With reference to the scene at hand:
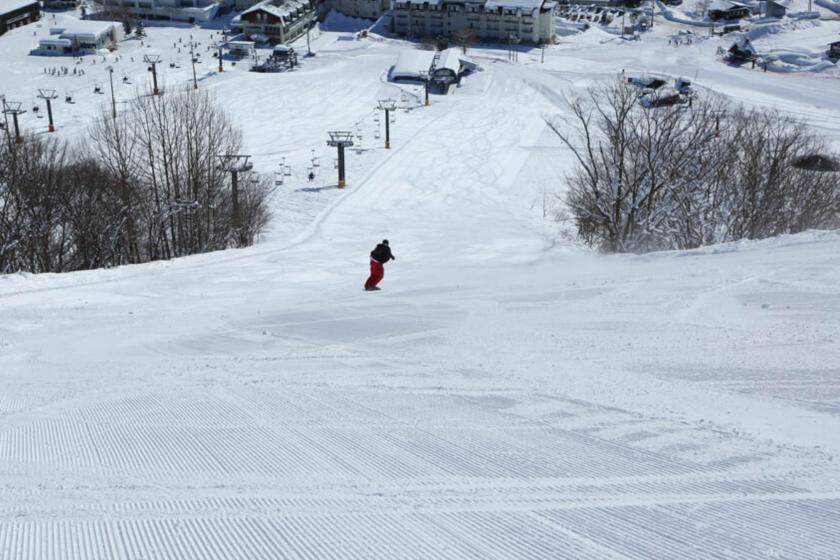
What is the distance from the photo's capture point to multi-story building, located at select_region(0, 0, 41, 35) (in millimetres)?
75812

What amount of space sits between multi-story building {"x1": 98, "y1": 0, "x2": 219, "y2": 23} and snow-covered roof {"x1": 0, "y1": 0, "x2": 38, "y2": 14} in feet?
22.7

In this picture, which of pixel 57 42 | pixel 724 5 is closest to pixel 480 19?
pixel 724 5

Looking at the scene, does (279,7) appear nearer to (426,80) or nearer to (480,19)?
(480,19)

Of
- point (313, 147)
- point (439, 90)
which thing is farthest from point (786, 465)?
point (439, 90)

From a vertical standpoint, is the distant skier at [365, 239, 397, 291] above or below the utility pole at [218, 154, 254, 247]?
above

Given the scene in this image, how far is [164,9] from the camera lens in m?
82.4

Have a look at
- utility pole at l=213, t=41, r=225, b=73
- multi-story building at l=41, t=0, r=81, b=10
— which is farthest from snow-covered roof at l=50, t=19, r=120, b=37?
multi-story building at l=41, t=0, r=81, b=10

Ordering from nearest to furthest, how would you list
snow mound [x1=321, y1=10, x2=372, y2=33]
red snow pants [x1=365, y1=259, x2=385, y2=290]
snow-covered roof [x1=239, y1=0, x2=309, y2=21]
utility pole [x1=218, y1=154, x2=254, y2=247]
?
red snow pants [x1=365, y1=259, x2=385, y2=290], utility pole [x1=218, y1=154, x2=254, y2=247], snow-covered roof [x1=239, y1=0, x2=309, y2=21], snow mound [x1=321, y1=10, x2=372, y2=33]

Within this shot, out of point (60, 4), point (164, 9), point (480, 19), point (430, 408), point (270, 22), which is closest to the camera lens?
point (430, 408)

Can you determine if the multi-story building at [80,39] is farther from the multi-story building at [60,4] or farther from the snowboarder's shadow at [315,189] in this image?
the snowboarder's shadow at [315,189]

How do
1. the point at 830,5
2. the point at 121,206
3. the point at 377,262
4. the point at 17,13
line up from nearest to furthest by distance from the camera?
1. the point at 377,262
2. the point at 121,206
3. the point at 17,13
4. the point at 830,5

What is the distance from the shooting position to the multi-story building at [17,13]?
75812mm

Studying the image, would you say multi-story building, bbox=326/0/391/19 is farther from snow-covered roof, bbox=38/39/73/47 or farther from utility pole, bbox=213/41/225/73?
snow-covered roof, bbox=38/39/73/47

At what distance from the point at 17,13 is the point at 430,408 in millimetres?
83282
